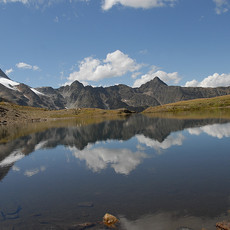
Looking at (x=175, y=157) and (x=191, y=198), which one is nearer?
(x=191, y=198)

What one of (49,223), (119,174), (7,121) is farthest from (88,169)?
(7,121)

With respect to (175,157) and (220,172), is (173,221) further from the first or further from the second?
(175,157)

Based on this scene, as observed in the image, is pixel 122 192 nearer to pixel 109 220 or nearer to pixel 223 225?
pixel 109 220

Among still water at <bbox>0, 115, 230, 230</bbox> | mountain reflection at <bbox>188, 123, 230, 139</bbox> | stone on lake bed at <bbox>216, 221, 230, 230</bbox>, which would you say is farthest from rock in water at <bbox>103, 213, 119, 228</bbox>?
mountain reflection at <bbox>188, 123, 230, 139</bbox>

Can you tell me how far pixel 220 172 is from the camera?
29.0 metres

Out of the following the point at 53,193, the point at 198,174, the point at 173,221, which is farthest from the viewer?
the point at 198,174

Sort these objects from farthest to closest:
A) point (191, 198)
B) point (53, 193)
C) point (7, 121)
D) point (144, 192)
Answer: point (7, 121) < point (53, 193) < point (144, 192) < point (191, 198)

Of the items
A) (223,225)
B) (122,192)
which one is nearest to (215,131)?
(122,192)

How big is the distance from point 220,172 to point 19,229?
27.1m

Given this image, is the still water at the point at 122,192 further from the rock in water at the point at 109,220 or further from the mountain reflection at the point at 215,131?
the mountain reflection at the point at 215,131

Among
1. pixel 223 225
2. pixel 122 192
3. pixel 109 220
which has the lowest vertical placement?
pixel 122 192

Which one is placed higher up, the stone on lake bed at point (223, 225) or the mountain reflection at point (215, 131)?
the mountain reflection at point (215, 131)

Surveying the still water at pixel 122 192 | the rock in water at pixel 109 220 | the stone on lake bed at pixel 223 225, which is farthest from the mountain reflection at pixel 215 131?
the rock in water at pixel 109 220

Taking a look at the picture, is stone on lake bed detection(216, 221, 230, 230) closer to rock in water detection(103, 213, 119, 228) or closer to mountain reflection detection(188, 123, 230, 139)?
rock in water detection(103, 213, 119, 228)
